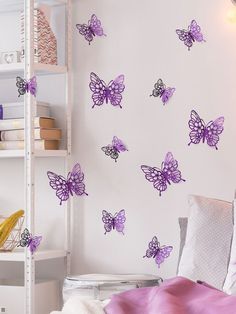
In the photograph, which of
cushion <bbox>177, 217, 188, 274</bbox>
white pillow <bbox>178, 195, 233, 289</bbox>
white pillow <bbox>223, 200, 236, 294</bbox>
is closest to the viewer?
white pillow <bbox>223, 200, 236, 294</bbox>

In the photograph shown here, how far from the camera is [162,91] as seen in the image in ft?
12.5

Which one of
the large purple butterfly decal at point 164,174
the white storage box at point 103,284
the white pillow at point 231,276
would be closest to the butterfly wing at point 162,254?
the white storage box at point 103,284

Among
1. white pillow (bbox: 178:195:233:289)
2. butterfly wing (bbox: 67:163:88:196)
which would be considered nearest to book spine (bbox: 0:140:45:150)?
butterfly wing (bbox: 67:163:88:196)

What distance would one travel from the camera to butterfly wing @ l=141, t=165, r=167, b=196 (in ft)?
12.5

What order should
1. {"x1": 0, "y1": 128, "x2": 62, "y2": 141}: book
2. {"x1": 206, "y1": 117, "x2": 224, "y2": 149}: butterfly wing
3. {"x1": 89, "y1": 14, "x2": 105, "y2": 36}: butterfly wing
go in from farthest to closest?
1. {"x1": 89, "y1": 14, "x2": 105, "y2": 36}: butterfly wing
2. {"x1": 0, "y1": 128, "x2": 62, "y2": 141}: book
3. {"x1": 206, "y1": 117, "x2": 224, "y2": 149}: butterfly wing

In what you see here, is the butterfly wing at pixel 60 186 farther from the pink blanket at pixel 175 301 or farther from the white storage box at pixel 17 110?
the pink blanket at pixel 175 301

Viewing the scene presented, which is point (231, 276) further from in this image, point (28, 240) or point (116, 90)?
point (116, 90)

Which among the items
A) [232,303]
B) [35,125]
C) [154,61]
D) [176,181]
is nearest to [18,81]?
[35,125]

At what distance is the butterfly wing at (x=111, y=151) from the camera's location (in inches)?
155

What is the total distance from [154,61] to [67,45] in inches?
18.6

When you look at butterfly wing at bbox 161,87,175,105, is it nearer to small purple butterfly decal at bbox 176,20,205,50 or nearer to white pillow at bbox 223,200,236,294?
small purple butterfly decal at bbox 176,20,205,50

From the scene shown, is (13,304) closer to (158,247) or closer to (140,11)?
(158,247)

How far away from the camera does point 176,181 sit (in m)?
3.78

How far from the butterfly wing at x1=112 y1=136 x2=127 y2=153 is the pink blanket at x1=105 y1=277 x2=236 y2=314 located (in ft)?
4.11
